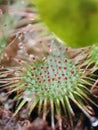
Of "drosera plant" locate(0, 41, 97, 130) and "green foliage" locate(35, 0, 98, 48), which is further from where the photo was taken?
"drosera plant" locate(0, 41, 97, 130)

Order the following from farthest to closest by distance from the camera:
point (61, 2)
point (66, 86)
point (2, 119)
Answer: point (2, 119) < point (66, 86) < point (61, 2)

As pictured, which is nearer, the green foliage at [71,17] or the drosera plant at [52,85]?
the green foliage at [71,17]

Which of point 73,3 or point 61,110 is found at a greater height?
point 73,3

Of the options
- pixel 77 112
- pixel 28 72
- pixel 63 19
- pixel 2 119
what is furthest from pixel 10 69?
pixel 63 19

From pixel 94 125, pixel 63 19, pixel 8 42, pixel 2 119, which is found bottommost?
pixel 94 125

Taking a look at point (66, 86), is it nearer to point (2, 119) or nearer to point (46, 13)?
point (2, 119)

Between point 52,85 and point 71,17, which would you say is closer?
point 71,17

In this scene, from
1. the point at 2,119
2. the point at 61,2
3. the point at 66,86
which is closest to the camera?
the point at 61,2

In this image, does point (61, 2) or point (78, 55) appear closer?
point (61, 2)
